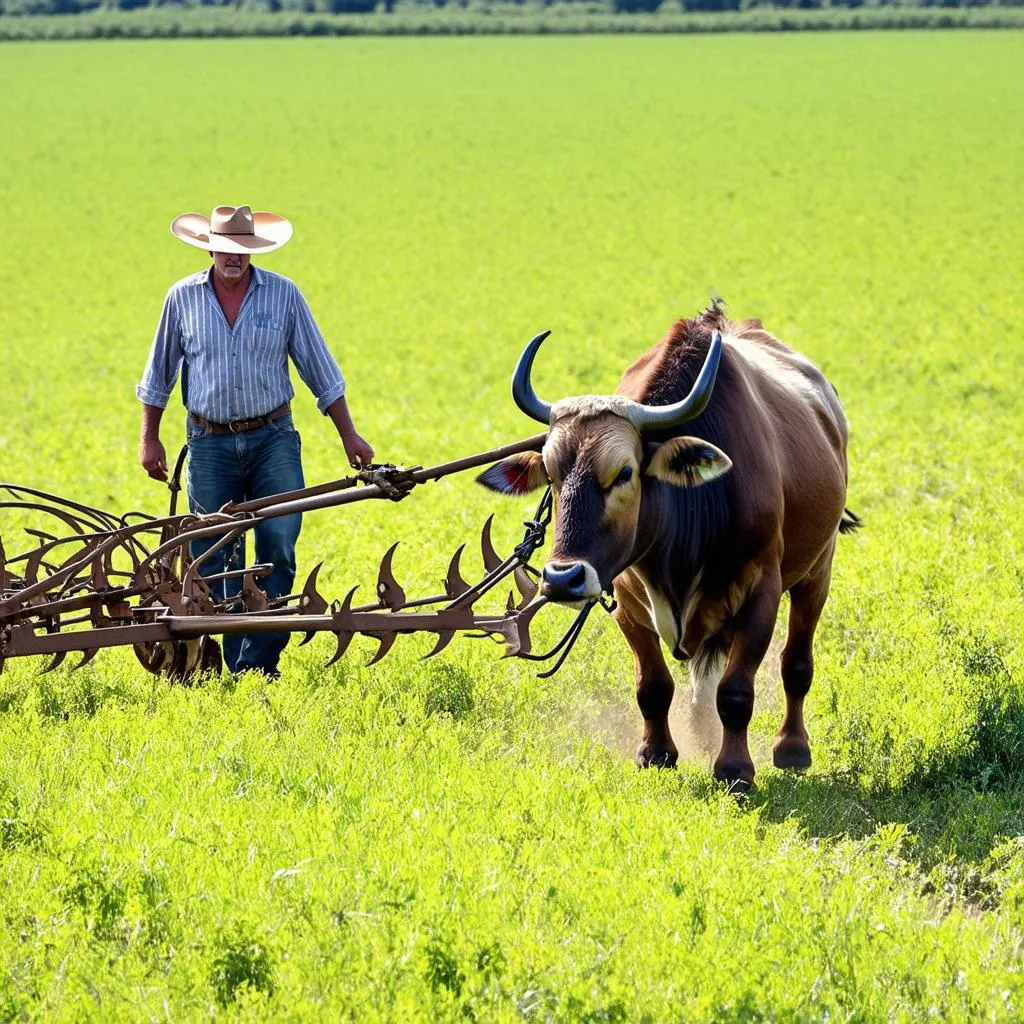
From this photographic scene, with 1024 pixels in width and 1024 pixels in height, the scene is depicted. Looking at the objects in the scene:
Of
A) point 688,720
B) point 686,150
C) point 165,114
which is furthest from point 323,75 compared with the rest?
point 688,720

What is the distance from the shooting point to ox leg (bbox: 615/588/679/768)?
7062mm

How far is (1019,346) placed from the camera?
65.5 feet

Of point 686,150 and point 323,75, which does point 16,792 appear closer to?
point 686,150

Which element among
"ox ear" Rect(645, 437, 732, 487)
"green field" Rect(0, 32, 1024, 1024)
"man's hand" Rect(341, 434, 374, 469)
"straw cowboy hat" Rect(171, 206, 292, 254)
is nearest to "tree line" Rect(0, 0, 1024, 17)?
"green field" Rect(0, 32, 1024, 1024)

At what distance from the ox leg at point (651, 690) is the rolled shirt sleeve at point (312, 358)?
1835mm

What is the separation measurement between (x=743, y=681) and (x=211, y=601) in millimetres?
2320

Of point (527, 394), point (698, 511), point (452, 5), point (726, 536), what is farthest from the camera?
point (452, 5)

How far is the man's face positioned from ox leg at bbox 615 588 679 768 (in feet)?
7.78

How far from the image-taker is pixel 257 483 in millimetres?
7805

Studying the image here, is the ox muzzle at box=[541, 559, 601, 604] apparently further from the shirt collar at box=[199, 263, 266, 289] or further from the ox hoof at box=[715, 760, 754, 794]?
the shirt collar at box=[199, 263, 266, 289]

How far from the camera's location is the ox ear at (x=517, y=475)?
6.45m

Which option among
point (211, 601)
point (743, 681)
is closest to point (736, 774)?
point (743, 681)

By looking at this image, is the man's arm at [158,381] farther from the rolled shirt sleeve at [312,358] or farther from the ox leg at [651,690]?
the ox leg at [651,690]

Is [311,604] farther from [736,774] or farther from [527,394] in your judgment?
[736,774]
